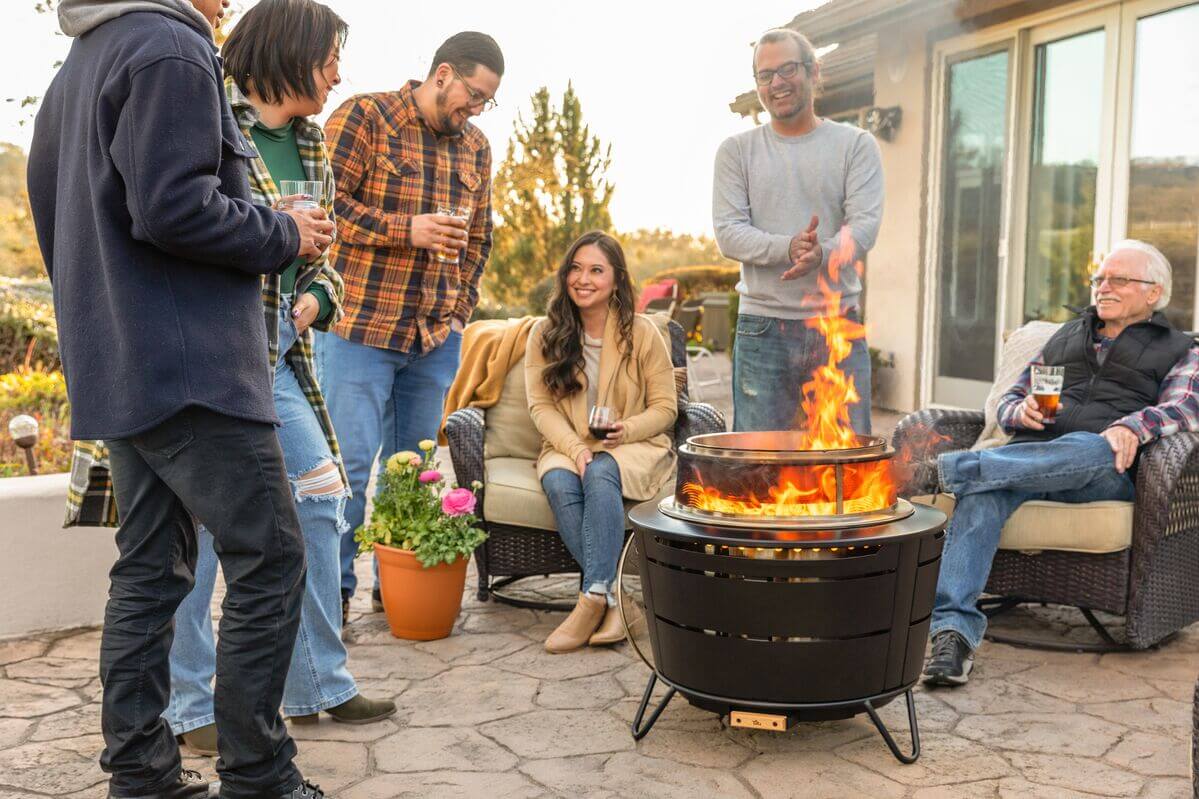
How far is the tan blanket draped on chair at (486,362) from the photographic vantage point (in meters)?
4.34

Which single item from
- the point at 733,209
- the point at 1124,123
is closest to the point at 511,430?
the point at 733,209

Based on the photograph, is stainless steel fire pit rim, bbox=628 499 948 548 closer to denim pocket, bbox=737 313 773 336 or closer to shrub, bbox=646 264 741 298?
denim pocket, bbox=737 313 773 336

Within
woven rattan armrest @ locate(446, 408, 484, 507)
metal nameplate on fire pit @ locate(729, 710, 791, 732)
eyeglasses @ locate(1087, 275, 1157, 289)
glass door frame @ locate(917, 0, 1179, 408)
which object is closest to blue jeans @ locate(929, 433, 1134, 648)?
eyeglasses @ locate(1087, 275, 1157, 289)

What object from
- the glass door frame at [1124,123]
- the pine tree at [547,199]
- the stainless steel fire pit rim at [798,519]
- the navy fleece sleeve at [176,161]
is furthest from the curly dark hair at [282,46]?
the pine tree at [547,199]

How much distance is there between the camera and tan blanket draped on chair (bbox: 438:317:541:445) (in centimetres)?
434

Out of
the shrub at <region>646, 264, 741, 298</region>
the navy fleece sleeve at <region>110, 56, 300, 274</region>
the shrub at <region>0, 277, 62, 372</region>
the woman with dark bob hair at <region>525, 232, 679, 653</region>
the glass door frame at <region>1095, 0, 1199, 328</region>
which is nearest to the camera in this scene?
the navy fleece sleeve at <region>110, 56, 300, 274</region>

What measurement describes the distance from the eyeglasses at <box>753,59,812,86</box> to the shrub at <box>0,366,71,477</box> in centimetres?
312

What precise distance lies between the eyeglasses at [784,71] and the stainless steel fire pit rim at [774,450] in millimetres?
1209

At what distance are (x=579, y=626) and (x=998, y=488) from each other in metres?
1.41

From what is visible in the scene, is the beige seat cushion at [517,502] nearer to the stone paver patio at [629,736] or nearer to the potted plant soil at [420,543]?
the potted plant soil at [420,543]

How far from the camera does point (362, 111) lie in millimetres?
3580

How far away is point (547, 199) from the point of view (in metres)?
18.3

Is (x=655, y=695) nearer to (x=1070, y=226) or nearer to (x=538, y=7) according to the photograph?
(x=1070, y=226)

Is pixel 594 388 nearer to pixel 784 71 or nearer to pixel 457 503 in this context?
pixel 457 503
